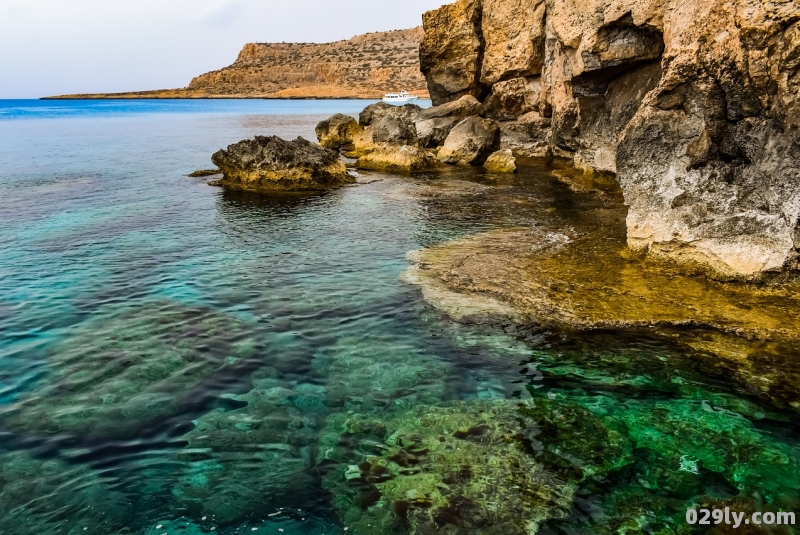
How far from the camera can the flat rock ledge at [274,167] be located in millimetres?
28234

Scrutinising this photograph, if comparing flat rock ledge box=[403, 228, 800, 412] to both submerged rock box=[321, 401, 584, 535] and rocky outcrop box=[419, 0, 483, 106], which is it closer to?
submerged rock box=[321, 401, 584, 535]

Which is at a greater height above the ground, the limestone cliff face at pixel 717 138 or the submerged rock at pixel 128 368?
the limestone cliff face at pixel 717 138

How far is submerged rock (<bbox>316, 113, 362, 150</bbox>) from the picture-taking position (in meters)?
44.9

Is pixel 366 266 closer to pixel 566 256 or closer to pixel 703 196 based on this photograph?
pixel 566 256

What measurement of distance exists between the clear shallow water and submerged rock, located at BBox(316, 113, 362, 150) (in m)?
29.6

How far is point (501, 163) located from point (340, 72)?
15483 centimetres

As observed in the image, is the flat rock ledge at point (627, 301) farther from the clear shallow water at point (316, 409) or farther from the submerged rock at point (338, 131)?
the submerged rock at point (338, 131)

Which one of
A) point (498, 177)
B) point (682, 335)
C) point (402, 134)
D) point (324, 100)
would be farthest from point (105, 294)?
point (324, 100)

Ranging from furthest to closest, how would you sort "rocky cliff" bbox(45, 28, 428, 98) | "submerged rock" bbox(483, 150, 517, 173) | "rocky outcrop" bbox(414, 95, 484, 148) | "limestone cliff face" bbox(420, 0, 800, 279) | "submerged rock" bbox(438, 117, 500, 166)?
"rocky cliff" bbox(45, 28, 428, 98), "rocky outcrop" bbox(414, 95, 484, 148), "submerged rock" bbox(438, 117, 500, 166), "submerged rock" bbox(483, 150, 517, 173), "limestone cliff face" bbox(420, 0, 800, 279)

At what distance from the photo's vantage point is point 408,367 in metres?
10.1

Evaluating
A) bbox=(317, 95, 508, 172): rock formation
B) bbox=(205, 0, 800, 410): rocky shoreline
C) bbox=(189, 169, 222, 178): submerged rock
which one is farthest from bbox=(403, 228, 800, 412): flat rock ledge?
bbox=(189, 169, 222, 178): submerged rock

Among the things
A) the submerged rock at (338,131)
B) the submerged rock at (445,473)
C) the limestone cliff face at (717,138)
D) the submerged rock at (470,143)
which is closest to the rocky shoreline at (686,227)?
the limestone cliff face at (717,138)

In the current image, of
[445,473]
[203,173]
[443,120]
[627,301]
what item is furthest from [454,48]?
[445,473]

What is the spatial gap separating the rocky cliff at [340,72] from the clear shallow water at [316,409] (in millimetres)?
145255
